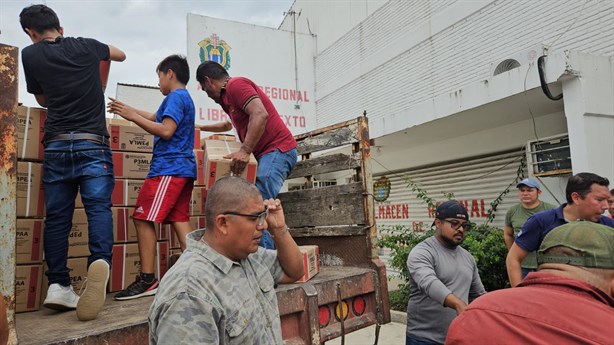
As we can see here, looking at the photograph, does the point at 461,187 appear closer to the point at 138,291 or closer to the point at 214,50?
the point at 138,291

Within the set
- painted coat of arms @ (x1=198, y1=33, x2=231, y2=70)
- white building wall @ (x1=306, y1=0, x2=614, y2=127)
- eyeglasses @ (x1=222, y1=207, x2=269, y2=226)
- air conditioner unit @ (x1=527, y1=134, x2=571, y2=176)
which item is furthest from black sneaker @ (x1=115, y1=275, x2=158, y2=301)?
painted coat of arms @ (x1=198, y1=33, x2=231, y2=70)

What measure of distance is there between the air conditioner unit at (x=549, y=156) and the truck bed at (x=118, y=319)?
13.9 feet

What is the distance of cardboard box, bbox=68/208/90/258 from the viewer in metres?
2.71

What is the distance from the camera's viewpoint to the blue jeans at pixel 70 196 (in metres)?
2.26

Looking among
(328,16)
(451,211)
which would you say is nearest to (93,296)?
(451,211)

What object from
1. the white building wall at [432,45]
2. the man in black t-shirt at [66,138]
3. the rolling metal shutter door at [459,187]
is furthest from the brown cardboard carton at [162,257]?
the white building wall at [432,45]

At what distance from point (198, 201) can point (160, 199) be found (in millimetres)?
956

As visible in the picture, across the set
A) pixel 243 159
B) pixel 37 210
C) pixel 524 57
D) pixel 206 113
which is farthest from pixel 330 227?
pixel 206 113

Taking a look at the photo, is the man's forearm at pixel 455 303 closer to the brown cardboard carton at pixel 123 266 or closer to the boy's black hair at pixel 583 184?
the boy's black hair at pixel 583 184

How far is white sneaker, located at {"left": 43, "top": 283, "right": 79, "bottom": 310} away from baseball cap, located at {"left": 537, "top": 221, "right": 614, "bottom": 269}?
219cm

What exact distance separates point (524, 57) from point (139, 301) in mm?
6511

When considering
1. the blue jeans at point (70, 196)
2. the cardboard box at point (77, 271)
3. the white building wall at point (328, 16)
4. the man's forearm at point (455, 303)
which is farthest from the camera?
the white building wall at point (328, 16)

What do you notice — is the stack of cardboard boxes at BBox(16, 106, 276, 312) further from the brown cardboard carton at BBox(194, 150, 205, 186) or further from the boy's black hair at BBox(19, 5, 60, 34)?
the boy's black hair at BBox(19, 5, 60, 34)

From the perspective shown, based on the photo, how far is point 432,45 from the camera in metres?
8.66
